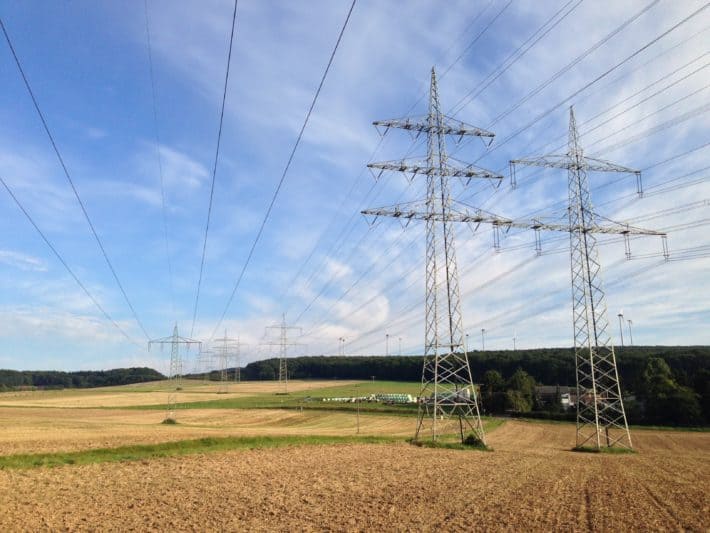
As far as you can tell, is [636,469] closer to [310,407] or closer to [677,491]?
[677,491]

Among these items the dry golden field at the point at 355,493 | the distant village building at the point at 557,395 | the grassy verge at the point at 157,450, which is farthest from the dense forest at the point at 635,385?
the grassy verge at the point at 157,450

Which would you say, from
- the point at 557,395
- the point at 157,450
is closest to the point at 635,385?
the point at 557,395

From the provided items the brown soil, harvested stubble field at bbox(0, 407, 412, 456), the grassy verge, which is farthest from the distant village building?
the brown soil

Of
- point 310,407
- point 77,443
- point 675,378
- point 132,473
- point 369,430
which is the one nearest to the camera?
point 132,473

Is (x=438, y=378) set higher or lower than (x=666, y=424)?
higher

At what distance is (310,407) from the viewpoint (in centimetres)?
10981

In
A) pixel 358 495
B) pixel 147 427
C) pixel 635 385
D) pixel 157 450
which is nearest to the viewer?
pixel 358 495

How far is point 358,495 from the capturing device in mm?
20984

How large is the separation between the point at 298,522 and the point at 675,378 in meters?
101

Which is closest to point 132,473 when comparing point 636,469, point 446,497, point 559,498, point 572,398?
point 446,497

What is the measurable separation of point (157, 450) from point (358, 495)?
21169 mm

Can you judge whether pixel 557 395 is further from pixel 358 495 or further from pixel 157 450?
pixel 358 495

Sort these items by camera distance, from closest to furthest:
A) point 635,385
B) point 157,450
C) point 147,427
A: point 157,450 < point 147,427 < point 635,385

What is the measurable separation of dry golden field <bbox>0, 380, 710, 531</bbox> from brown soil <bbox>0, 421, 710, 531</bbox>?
48 mm
